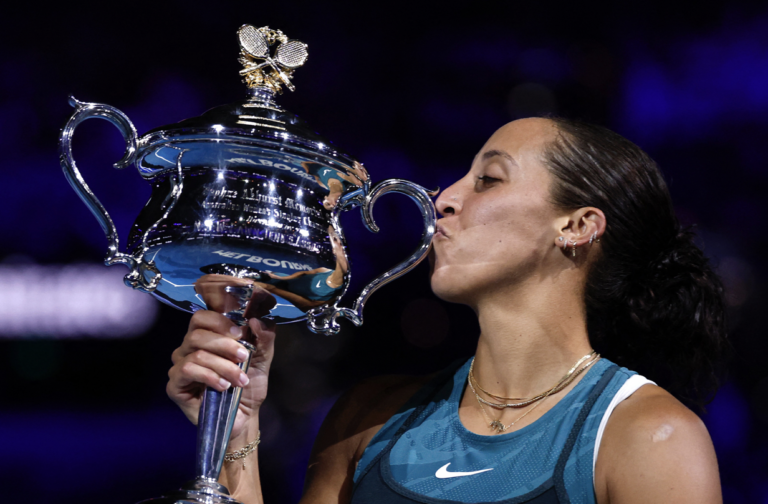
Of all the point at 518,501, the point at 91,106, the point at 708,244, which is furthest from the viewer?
the point at 708,244

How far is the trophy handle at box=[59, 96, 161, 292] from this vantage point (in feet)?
3.36

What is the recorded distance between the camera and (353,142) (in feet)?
7.12

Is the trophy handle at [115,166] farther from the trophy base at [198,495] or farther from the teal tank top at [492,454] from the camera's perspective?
the teal tank top at [492,454]

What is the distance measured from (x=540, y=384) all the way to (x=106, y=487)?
1.41 meters

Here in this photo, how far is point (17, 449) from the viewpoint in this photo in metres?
2.07

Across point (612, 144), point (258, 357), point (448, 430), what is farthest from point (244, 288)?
point (612, 144)

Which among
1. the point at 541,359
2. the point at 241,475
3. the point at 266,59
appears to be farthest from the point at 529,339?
the point at 266,59

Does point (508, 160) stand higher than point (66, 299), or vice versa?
point (66, 299)

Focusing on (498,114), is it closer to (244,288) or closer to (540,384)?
(540,384)

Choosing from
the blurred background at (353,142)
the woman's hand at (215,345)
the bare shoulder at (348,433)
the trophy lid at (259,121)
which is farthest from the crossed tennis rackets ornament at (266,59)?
the blurred background at (353,142)

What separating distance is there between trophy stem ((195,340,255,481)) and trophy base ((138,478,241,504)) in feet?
0.06

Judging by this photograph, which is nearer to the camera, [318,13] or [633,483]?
[633,483]

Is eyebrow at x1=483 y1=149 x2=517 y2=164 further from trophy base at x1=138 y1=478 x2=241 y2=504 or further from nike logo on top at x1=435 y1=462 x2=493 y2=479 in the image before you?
trophy base at x1=138 y1=478 x2=241 y2=504

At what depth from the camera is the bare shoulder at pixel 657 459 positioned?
106 cm
